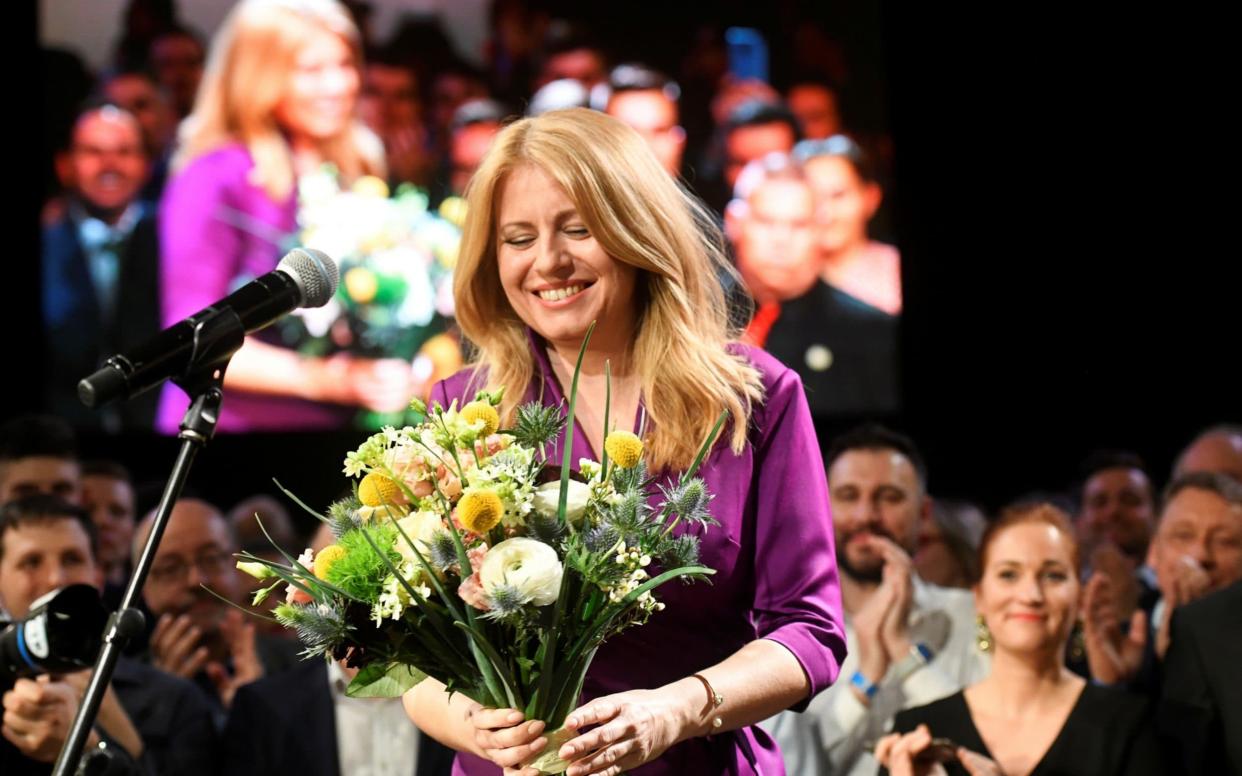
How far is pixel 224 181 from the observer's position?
19.7 feet

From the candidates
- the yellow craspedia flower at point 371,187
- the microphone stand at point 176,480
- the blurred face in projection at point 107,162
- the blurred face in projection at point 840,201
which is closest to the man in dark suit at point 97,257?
the blurred face in projection at point 107,162

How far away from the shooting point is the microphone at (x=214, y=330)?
1.59m

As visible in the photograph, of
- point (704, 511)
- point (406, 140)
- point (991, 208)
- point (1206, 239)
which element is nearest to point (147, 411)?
point (406, 140)

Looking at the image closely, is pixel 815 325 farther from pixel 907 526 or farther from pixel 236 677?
pixel 236 677

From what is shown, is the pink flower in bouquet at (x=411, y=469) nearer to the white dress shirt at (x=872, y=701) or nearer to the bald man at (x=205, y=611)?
the white dress shirt at (x=872, y=701)

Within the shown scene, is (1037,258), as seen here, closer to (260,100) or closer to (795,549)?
(260,100)

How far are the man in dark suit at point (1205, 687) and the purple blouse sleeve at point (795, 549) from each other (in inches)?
77.3

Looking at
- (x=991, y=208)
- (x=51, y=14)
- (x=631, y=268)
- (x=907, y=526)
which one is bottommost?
(x=907, y=526)

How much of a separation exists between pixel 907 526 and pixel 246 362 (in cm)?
276

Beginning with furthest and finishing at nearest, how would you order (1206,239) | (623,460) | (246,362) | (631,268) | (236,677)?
(1206,239), (246,362), (236,677), (631,268), (623,460)

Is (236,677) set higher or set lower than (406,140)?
lower

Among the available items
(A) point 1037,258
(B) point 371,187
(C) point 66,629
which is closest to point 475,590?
(C) point 66,629

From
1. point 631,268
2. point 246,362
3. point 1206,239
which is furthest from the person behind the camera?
point 1206,239

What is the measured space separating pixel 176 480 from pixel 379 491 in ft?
0.73
